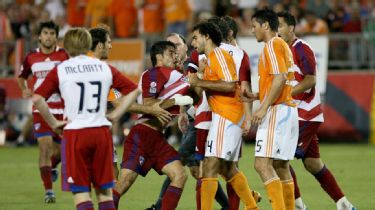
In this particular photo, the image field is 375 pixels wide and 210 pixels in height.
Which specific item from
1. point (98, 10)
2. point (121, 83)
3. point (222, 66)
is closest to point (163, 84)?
point (222, 66)

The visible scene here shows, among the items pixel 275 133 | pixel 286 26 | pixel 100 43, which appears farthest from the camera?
pixel 286 26

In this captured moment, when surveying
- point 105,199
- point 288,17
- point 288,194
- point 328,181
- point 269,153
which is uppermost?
point 288,17

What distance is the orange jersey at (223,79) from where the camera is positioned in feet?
34.0

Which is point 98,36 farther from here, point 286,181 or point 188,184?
point 188,184

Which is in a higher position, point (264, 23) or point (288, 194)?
point (264, 23)

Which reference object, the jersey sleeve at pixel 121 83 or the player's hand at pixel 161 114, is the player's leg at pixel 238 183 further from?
the jersey sleeve at pixel 121 83

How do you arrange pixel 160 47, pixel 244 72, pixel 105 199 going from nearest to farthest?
pixel 105 199
pixel 244 72
pixel 160 47

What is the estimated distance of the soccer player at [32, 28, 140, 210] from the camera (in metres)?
8.78

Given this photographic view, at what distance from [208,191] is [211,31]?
1657 millimetres

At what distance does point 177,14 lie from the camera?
2284 centimetres

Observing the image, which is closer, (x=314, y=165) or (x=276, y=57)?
(x=276, y=57)

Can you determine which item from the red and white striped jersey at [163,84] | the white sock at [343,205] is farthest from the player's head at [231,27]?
the white sock at [343,205]

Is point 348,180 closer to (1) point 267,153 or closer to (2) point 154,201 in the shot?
(2) point 154,201

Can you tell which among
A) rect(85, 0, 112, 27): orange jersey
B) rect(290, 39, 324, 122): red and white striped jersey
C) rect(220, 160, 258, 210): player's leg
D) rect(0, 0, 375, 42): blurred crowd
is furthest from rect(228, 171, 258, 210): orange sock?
rect(85, 0, 112, 27): orange jersey
